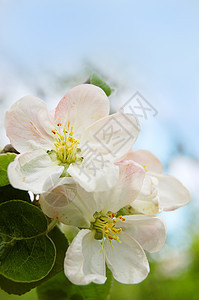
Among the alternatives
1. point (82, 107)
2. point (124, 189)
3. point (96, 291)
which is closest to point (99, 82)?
point (82, 107)

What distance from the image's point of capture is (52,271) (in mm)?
754

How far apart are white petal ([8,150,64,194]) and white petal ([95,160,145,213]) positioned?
9cm

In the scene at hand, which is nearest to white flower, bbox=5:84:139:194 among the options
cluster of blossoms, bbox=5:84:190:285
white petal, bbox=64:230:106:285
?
cluster of blossoms, bbox=5:84:190:285

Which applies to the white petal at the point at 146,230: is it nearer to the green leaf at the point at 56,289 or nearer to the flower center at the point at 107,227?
the flower center at the point at 107,227

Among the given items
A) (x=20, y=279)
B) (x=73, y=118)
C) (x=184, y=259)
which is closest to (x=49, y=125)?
(x=73, y=118)

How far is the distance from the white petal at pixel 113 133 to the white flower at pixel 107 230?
0.17ft

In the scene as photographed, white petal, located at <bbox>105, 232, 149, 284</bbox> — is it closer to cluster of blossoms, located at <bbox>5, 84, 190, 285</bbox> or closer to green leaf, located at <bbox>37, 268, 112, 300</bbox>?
cluster of blossoms, located at <bbox>5, 84, 190, 285</bbox>

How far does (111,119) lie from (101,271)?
10.8 inches

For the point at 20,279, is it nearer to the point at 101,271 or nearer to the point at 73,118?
the point at 101,271

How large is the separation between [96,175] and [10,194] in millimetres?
180

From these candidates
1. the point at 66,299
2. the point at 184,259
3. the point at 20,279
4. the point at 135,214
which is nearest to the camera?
the point at 20,279

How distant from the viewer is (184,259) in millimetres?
3502

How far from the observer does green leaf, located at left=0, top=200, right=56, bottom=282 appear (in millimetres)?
676

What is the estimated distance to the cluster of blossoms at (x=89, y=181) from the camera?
67 centimetres
